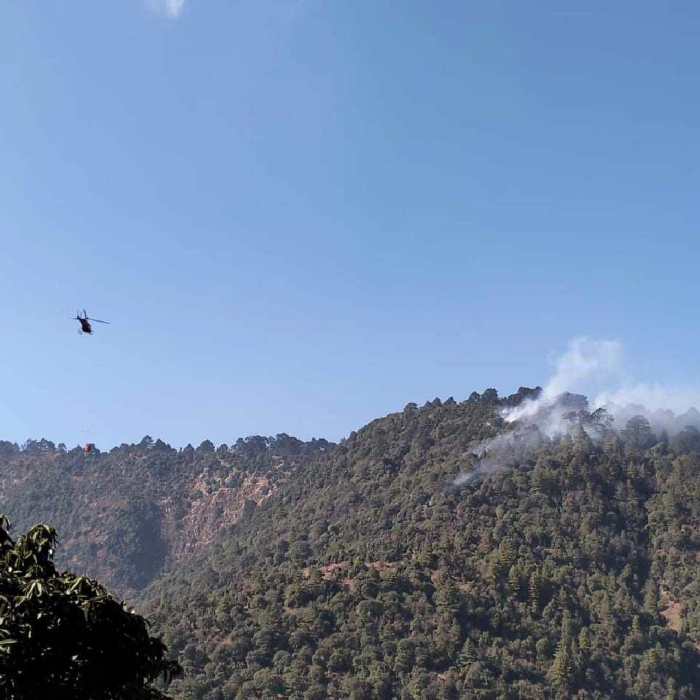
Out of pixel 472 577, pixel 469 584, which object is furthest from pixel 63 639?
pixel 472 577

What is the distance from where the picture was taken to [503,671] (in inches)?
3629

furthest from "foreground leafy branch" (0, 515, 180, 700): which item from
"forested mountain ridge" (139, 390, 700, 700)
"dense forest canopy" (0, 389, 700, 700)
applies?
"forested mountain ridge" (139, 390, 700, 700)

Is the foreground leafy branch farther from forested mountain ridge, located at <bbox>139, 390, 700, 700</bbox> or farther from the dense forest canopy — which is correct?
forested mountain ridge, located at <bbox>139, 390, 700, 700</bbox>

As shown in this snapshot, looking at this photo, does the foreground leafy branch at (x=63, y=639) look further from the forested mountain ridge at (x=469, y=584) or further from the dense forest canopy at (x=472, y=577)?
the forested mountain ridge at (x=469, y=584)

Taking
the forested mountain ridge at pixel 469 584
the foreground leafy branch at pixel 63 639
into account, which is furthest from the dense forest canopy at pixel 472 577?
the foreground leafy branch at pixel 63 639

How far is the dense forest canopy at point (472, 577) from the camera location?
91250 millimetres

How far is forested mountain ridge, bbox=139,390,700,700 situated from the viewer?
90875 mm

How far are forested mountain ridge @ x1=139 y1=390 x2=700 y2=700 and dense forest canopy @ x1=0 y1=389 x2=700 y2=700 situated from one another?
1.00 feet

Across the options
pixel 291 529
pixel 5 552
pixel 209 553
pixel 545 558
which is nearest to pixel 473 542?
pixel 545 558

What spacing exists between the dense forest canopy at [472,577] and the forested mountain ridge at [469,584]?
0.30m

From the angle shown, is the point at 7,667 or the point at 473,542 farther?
the point at 473,542

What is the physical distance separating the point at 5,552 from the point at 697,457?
157471 millimetres

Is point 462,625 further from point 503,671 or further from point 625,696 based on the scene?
point 625,696

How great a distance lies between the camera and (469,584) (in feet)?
367
